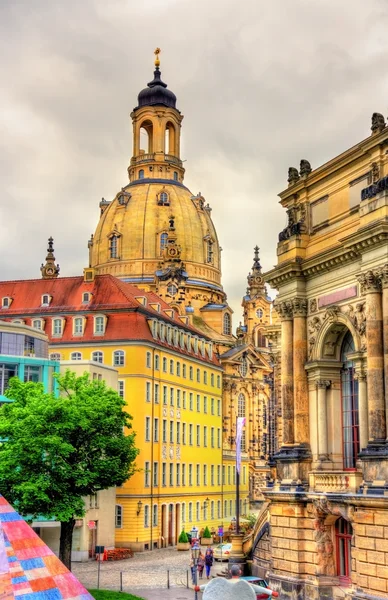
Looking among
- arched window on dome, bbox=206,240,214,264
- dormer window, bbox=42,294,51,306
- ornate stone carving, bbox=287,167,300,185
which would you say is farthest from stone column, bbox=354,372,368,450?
arched window on dome, bbox=206,240,214,264

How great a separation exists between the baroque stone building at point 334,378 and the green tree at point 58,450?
50.8ft

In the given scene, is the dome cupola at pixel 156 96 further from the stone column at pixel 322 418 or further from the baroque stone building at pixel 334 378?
the stone column at pixel 322 418

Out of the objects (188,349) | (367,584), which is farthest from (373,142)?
(188,349)

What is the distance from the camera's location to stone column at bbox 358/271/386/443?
127 feet

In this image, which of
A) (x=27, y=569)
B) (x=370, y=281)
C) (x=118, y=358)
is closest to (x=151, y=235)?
(x=118, y=358)

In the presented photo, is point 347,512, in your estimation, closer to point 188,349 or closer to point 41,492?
point 41,492

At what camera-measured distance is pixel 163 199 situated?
445 ft

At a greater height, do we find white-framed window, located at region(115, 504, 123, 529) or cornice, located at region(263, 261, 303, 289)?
cornice, located at region(263, 261, 303, 289)

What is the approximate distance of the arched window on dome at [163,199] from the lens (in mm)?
135000

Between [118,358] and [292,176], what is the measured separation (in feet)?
126

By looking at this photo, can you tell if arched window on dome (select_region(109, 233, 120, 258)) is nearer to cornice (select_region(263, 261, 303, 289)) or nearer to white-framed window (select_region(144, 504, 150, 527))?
white-framed window (select_region(144, 504, 150, 527))

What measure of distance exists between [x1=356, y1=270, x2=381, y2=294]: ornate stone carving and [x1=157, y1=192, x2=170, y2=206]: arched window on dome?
316 ft

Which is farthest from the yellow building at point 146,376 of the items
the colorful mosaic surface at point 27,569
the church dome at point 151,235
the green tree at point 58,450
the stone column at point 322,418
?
the colorful mosaic surface at point 27,569

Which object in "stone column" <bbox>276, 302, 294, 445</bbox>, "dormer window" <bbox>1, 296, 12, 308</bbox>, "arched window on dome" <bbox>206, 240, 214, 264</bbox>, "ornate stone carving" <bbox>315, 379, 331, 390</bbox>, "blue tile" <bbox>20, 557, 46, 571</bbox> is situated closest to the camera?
"blue tile" <bbox>20, 557, 46, 571</bbox>
